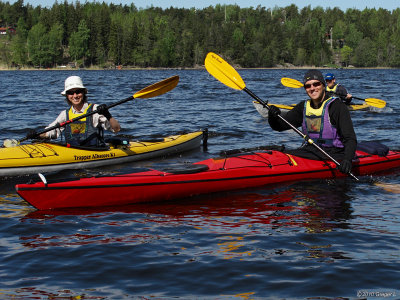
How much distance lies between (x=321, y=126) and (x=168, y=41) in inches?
3880

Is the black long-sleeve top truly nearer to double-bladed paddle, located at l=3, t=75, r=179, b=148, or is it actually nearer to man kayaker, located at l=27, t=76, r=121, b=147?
double-bladed paddle, located at l=3, t=75, r=179, b=148

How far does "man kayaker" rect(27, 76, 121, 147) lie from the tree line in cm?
9322

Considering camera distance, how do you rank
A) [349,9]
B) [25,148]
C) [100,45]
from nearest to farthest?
[25,148]
[100,45]
[349,9]

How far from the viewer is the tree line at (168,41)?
100062 millimetres

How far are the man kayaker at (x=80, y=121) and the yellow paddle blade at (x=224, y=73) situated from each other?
73.8 inches

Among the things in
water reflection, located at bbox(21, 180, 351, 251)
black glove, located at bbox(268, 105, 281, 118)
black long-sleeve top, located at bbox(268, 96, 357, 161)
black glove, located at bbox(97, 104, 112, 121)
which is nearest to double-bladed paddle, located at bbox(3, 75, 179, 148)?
black glove, located at bbox(97, 104, 112, 121)

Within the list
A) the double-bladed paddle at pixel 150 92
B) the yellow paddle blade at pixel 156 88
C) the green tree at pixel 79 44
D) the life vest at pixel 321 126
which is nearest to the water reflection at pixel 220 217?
the life vest at pixel 321 126

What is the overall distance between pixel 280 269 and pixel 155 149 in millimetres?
4993

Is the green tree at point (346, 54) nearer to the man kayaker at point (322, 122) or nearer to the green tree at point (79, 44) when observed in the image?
the green tree at point (79, 44)

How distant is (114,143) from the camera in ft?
27.3

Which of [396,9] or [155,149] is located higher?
[396,9]

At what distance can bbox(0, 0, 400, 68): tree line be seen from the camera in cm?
10006

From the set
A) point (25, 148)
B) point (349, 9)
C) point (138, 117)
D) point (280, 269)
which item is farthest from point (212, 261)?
point (349, 9)

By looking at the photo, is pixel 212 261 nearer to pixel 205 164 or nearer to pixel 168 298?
pixel 168 298
